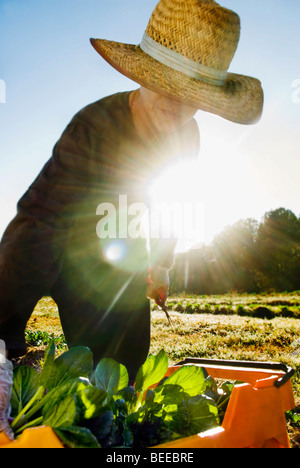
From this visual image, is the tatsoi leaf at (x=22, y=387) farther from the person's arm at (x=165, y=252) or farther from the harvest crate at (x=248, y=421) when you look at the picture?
the person's arm at (x=165, y=252)

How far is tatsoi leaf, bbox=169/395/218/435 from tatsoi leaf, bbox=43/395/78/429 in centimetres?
26

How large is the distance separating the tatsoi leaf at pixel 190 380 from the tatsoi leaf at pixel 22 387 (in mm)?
297

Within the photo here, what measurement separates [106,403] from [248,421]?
0.40 meters

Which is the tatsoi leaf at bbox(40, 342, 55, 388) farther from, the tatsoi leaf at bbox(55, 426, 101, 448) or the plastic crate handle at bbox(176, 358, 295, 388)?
the plastic crate handle at bbox(176, 358, 295, 388)

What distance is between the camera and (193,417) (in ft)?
2.60

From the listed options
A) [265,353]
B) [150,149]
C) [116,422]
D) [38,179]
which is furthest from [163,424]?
[265,353]

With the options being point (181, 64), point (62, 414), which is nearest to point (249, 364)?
point (62, 414)

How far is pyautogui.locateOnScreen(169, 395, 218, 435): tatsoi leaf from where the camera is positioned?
30.8 inches

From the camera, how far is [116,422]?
2.39 feet

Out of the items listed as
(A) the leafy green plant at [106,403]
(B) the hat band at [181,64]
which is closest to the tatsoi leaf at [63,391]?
(A) the leafy green plant at [106,403]

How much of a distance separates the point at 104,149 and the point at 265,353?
3654mm

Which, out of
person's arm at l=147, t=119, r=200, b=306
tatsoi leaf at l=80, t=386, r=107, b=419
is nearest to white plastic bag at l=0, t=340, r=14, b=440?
tatsoi leaf at l=80, t=386, r=107, b=419

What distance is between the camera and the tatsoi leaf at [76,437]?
0.58m

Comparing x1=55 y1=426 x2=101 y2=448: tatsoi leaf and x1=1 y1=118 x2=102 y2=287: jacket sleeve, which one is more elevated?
x1=1 y1=118 x2=102 y2=287: jacket sleeve
